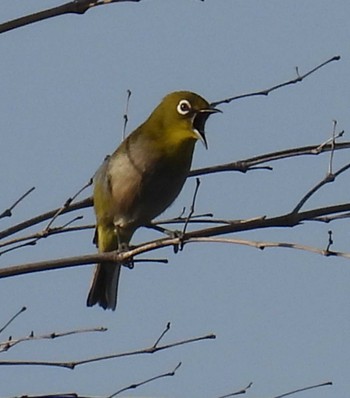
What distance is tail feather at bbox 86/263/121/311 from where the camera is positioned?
7.47 meters

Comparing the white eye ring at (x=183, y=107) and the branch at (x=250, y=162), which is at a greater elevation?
the white eye ring at (x=183, y=107)

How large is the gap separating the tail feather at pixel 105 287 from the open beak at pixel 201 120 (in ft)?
3.67

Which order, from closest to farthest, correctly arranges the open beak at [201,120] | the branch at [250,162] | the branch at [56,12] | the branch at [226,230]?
the branch at [56,12] < the branch at [226,230] < the branch at [250,162] < the open beak at [201,120]

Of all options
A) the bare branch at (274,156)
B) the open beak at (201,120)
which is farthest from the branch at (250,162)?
the open beak at (201,120)

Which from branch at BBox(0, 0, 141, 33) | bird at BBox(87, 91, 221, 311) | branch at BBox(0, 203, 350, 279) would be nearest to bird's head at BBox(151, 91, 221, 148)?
bird at BBox(87, 91, 221, 311)

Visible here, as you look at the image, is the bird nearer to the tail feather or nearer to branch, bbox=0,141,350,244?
the tail feather

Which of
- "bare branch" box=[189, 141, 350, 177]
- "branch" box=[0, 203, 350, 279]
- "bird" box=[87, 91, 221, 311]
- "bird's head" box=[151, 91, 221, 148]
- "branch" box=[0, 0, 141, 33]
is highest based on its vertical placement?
"bird's head" box=[151, 91, 221, 148]

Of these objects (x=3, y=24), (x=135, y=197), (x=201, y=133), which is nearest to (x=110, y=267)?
(x=135, y=197)

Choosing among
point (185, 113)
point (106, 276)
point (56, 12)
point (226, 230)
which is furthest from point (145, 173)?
point (56, 12)

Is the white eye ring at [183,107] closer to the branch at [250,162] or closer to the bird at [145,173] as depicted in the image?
the bird at [145,173]

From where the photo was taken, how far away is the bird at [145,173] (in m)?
7.07

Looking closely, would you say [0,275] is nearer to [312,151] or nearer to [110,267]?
[312,151]

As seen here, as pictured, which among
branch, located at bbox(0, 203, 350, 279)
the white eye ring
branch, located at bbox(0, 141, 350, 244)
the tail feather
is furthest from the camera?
the tail feather

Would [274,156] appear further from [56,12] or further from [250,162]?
[56,12]
